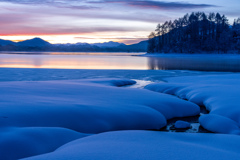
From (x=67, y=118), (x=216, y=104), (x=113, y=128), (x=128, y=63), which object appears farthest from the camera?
(x=128, y=63)

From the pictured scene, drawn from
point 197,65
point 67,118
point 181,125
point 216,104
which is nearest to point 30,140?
point 67,118

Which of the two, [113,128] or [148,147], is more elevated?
[148,147]

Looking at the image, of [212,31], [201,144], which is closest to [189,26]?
[212,31]

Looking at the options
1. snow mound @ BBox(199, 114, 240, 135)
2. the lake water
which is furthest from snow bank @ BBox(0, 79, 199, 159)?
the lake water

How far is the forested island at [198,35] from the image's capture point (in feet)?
202

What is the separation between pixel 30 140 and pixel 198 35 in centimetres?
7112

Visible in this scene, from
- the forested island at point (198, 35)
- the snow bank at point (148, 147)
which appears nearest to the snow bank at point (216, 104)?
the snow bank at point (148, 147)

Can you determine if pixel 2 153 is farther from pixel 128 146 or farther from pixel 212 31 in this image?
pixel 212 31

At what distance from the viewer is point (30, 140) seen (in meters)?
3.12

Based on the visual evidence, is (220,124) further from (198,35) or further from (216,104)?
(198,35)

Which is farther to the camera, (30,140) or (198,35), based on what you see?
(198,35)

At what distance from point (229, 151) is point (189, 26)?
7092cm

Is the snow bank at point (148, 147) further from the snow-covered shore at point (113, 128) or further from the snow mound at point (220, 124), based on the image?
the snow mound at point (220, 124)

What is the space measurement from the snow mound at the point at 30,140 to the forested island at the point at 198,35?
63.3 metres
